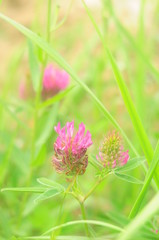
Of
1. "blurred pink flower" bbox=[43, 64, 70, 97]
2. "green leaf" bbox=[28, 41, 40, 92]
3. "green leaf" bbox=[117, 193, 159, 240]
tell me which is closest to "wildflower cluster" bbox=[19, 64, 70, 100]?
"blurred pink flower" bbox=[43, 64, 70, 97]

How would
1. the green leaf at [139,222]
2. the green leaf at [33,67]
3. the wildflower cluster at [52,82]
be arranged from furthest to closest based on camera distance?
the wildflower cluster at [52,82] → the green leaf at [33,67] → the green leaf at [139,222]

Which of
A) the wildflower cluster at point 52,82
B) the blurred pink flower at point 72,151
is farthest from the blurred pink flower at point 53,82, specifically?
the blurred pink flower at point 72,151

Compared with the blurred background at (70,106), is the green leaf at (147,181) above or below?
below

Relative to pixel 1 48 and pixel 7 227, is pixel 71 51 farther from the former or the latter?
pixel 7 227

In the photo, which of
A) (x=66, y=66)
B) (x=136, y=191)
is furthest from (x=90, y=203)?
(x=66, y=66)

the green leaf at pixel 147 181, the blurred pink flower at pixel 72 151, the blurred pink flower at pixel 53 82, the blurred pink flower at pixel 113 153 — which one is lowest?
the green leaf at pixel 147 181

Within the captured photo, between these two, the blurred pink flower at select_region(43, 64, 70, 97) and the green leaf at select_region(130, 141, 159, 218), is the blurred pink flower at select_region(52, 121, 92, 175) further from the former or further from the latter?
the blurred pink flower at select_region(43, 64, 70, 97)

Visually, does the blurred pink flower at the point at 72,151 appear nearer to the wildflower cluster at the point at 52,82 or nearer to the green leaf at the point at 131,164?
the green leaf at the point at 131,164
